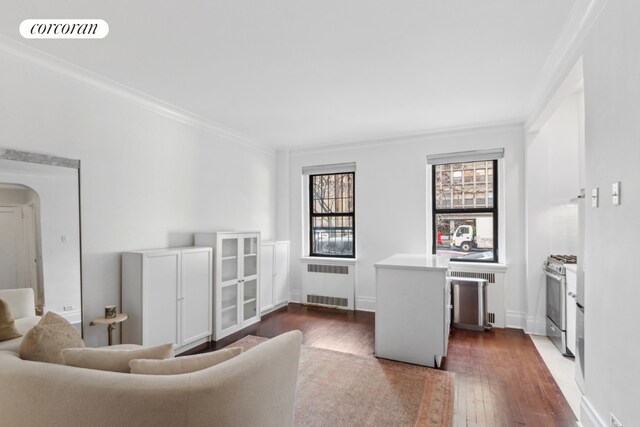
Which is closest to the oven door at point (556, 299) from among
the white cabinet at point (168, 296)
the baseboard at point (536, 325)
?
the baseboard at point (536, 325)

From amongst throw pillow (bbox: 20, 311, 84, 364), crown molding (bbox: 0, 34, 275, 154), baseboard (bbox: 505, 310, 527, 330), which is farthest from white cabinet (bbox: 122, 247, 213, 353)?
baseboard (bbox: 505, 310, 527, 330)

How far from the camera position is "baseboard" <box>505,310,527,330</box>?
13.6ft

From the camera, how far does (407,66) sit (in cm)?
271

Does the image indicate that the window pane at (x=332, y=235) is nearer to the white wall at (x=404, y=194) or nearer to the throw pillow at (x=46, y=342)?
the white wall at (x=404, y=194)

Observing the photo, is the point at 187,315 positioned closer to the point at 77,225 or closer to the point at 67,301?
the point at 67,301

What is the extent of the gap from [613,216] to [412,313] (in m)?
1.81

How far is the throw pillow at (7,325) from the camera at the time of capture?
1.97 meters

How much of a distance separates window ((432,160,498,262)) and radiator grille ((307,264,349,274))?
1403mm

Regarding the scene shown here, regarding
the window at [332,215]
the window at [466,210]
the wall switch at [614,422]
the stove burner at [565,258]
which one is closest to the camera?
the wall switch at [614,422]

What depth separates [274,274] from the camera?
5.08 metres

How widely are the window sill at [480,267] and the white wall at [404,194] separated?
144 millimetres

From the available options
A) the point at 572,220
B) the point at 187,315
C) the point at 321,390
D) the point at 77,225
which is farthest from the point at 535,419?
the point at 77,225

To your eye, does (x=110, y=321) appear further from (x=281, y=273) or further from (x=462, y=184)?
(x=462, y=184)

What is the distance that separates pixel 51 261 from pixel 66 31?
1.71m
